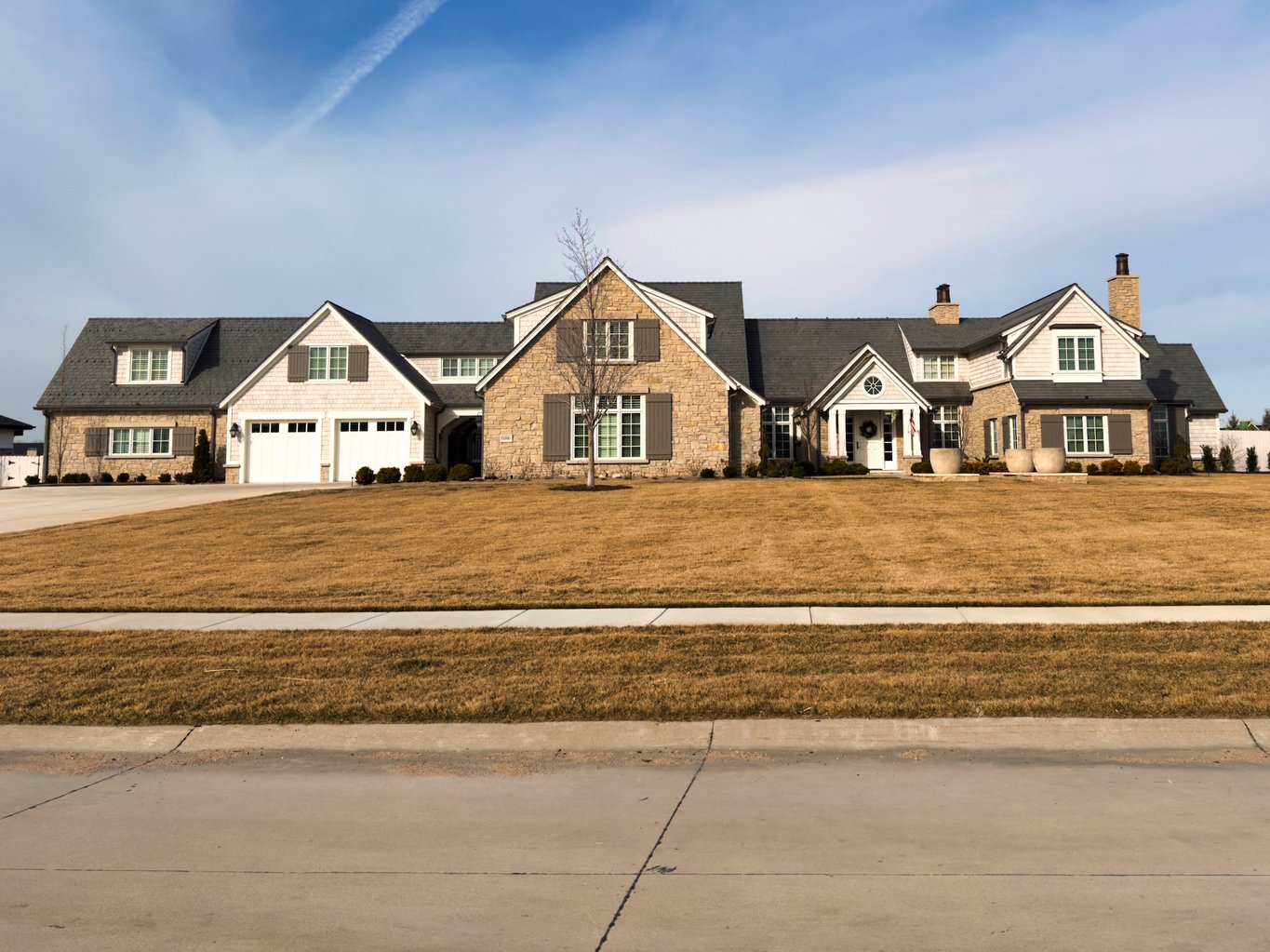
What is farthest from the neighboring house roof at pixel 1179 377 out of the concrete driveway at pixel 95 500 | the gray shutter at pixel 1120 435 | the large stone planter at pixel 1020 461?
the concrete driveway at pixel 95 500

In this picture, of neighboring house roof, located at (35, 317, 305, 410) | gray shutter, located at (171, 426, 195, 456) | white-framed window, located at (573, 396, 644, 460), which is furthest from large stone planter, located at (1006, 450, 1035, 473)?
gray shutter, located at (171, 426, 195, 456)

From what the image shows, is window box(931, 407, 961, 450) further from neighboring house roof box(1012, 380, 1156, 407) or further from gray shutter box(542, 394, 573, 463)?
gray shutter box(542, 394, 573, 463)

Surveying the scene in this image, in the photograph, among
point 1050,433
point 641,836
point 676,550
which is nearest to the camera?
point 641,836

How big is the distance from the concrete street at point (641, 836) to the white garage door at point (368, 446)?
29756 mm

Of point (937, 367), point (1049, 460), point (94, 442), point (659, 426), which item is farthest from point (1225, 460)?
point (94, 442)

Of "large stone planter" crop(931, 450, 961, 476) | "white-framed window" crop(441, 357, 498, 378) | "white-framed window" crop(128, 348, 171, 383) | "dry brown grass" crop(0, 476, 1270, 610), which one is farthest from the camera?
"white-framed window" crop(441, 357, 498, 378)

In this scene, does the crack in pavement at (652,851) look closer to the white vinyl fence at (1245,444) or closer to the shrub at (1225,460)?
the shrub at (1225,460)

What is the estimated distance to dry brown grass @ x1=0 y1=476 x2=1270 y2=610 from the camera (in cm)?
1277

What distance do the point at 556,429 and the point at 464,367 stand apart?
1024 cm

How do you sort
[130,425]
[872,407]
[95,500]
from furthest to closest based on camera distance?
[130,425] → [872,407] → [95,500]

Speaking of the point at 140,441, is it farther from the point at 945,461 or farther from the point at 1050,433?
the point at 1050,433

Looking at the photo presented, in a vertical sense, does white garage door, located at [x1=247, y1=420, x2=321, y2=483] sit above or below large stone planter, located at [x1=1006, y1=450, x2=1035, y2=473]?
above

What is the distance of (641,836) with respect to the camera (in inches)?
186

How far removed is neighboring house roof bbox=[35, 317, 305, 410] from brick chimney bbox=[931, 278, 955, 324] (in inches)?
1179
